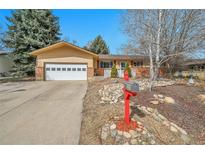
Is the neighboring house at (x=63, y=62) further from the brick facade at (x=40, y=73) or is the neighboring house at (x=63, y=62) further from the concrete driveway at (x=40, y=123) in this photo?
the concrete driveway at (x=40, y=123)

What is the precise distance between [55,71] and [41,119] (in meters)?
11.3

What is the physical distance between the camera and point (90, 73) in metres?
16.2

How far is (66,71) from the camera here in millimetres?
15859

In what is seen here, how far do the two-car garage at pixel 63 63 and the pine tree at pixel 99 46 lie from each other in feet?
62.0

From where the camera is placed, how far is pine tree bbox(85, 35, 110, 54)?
1373 inches

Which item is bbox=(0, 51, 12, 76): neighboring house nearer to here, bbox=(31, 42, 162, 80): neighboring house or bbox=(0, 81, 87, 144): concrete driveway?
bbox=(31, 42, 162, 80): neighboring house

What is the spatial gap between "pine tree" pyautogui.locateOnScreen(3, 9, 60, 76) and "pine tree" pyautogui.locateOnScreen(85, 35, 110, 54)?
49.8ft

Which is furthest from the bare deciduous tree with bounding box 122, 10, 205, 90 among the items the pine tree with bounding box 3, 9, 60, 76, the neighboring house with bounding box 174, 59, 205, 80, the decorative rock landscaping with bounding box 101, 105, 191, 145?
the pine tree with bounding box 3, 9, 60, 76

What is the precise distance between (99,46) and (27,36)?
17.9 m

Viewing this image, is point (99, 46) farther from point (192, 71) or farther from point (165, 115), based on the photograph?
point (165, 115)

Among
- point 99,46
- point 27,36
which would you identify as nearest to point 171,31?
point 27,36
